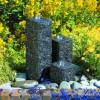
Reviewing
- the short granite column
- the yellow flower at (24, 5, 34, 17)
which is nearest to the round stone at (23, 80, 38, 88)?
the short granite column

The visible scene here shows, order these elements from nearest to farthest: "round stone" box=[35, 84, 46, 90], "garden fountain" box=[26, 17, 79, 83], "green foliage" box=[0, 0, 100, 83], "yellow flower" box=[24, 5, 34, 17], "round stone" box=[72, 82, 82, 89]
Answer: "round stone" box=[35, 84, 46, 90] < "round stone" box=[72, 82, 82, 89] < "garden fountain" box=[26, 17, 79, 83] < "green foliage" box=[0, 0, 100, 83] < "yellow flower" box=[24, 5, 34, 17]

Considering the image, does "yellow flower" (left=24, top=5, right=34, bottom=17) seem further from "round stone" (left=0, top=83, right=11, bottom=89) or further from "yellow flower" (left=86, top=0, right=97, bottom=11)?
"round stone" (left=0, top=83, right=11, bottom=89)

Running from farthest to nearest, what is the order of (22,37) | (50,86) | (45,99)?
(22,37) < (50,86) < (45,99)

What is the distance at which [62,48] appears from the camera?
8305 millimetres

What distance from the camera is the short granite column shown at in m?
8.30

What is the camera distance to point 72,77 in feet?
26.7

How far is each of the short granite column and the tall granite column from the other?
0.13 meters

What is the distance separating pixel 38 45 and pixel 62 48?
373 millimetres

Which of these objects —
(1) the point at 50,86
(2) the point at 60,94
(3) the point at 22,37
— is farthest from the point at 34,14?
(2) the point at 60,94

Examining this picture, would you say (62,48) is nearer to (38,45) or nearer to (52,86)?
(38,45)

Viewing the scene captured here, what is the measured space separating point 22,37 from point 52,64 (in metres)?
1.39

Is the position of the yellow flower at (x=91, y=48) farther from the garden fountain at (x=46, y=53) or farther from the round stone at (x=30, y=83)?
the round stone at (x=30, y=83)

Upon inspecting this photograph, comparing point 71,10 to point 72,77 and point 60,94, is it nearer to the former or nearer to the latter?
point 72,77

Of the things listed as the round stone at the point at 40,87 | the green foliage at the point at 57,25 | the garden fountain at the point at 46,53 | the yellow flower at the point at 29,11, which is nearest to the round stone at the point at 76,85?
the garden fountain at the point at 46,53
